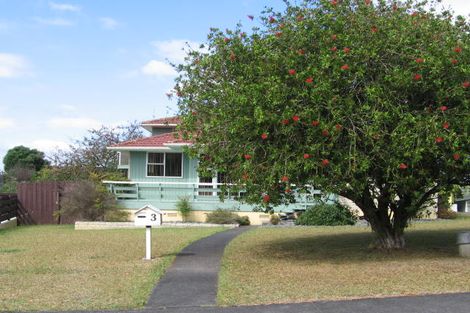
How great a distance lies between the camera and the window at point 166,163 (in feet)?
87.0

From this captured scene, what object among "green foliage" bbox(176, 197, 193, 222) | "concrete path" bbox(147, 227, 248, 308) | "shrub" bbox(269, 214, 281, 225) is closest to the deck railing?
"green foliage" bbox(176, 197, 193, 222)

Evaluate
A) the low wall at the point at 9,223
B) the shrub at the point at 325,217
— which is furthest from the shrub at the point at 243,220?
the low wall at the point at 9,223

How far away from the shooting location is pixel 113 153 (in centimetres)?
3650

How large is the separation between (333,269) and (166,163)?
1649cm

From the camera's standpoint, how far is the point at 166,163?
2655cm

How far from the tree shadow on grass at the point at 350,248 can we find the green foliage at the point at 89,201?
28.5 feet

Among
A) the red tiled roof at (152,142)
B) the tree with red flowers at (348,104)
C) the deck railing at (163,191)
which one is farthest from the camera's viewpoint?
the red tiled roof at (152,142)

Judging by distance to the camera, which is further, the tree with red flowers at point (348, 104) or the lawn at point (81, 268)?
the tree with red flowers at point (348, 104)

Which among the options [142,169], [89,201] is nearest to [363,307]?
[89,201]

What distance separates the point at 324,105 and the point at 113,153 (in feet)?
91.7

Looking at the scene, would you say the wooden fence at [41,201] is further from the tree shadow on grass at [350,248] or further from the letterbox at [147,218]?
the letterbox at [147,218]

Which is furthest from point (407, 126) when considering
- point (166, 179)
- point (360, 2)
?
point (166, 179)

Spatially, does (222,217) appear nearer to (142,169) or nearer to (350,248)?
(142,169)

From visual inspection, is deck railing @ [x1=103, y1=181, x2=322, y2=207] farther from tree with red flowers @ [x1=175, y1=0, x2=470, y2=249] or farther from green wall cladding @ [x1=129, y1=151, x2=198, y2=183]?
tree with red flowers @ [x1=175, y1=0, x2=470, y2=249]
